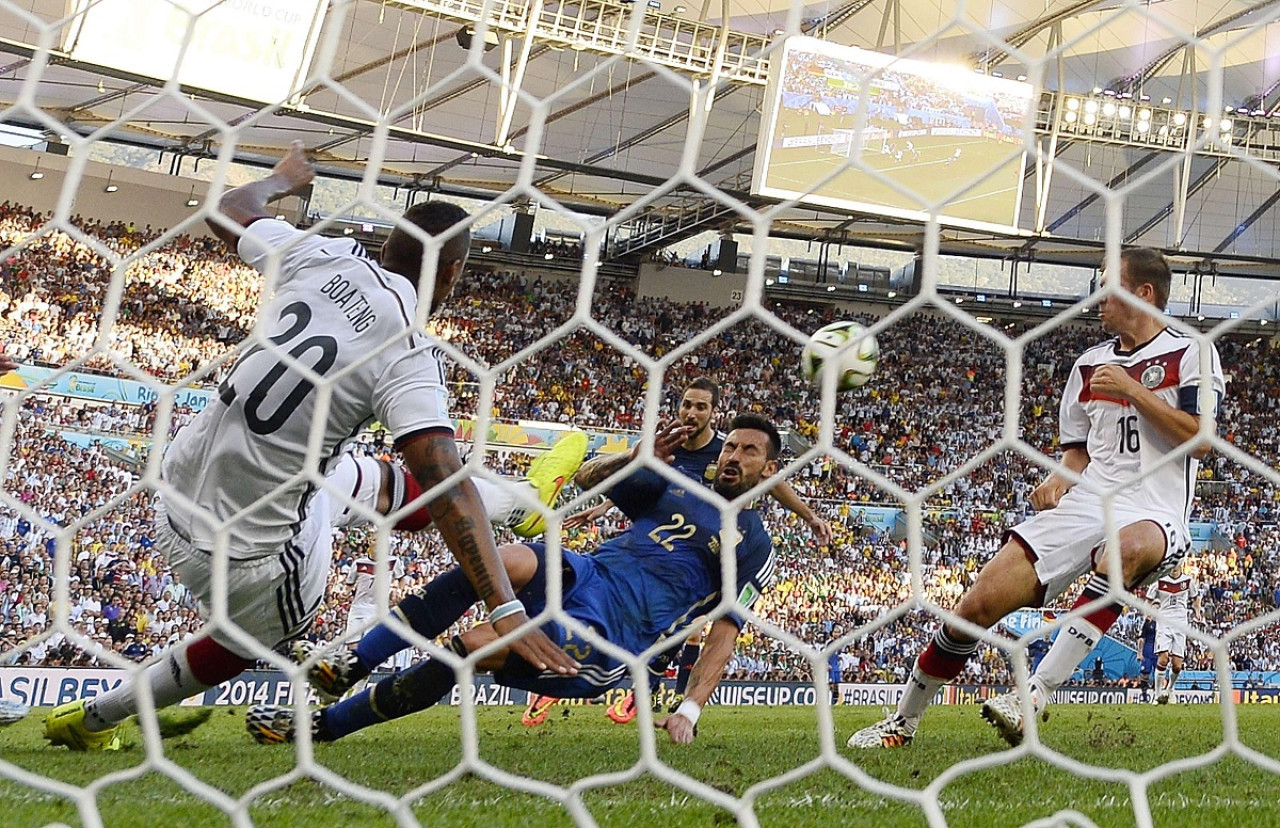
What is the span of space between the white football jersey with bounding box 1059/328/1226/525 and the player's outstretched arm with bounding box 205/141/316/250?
8.04 ft

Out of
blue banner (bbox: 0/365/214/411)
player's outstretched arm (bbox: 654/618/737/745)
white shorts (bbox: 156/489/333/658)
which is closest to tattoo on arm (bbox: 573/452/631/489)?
player's outstretched arm (bbox: 654/618/737/745)

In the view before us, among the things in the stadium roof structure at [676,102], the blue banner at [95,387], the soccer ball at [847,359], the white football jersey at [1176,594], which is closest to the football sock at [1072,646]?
the soccer ball at [847,359]

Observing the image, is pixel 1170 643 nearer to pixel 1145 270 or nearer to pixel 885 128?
pixel 885 128

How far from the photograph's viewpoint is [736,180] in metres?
22.6

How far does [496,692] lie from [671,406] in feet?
26.3

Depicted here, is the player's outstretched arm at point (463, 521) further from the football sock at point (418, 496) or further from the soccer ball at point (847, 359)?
the soccer ball at point (847, 359)

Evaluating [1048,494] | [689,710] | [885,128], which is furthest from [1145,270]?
[885,128]

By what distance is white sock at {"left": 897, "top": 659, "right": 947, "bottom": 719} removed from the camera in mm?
3770

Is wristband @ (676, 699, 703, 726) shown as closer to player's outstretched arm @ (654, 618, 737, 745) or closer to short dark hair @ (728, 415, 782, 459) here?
player's outstretched arm @ (654, 618, 737, 745)

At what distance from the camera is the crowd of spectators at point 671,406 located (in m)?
10.8

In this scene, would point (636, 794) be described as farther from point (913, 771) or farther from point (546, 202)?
point (546, 202)

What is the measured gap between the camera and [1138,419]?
359 centimetres

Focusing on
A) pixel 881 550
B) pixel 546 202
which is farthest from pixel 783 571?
pixel 546 202

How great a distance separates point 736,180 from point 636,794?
2080 cm
